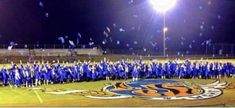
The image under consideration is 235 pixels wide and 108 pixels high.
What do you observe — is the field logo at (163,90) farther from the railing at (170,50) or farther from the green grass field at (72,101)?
the railing at (170,50)

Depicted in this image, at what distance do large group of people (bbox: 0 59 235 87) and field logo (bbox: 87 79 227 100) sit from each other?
113 centimetres

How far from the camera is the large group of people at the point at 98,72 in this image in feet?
70.0

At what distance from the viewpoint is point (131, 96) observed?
749 inches

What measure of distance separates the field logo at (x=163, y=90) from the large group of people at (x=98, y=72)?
113 cm

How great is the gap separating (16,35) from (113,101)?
2686 cm

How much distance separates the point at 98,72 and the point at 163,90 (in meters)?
4.58

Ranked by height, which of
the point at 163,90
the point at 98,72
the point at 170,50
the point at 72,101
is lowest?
the point at 72,101

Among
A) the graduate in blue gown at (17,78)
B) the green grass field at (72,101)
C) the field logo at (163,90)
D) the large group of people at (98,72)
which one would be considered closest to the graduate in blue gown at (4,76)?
the large group of people at (98,72)

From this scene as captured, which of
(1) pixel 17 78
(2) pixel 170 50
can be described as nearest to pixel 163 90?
(1) pixel 17 78

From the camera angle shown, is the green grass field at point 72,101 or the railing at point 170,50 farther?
the railing at point 170,50

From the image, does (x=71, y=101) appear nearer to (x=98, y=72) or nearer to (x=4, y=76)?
(x=4, y=76)

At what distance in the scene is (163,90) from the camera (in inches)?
812

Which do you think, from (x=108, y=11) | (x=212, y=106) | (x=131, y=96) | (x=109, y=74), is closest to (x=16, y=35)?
(x=108, y=11)

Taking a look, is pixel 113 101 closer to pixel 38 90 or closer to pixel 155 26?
pixel 38 90
